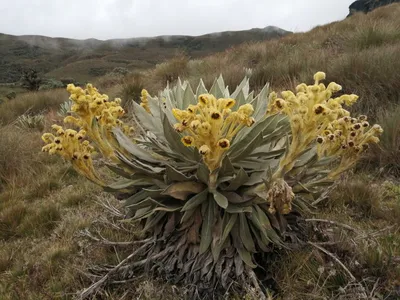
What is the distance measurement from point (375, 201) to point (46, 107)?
942cm

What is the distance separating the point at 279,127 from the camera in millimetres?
2117

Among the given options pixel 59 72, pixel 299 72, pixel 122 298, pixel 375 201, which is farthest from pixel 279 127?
pixel 59 72

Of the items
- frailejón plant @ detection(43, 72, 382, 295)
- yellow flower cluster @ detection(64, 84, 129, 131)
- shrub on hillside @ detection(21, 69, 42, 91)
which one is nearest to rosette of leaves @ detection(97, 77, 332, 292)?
frailejón plant @ detection(43, 72, 382, 295)

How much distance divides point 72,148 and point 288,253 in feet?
4.65

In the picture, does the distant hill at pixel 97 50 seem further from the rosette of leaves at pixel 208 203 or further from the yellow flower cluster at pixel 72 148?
the rosette of leaves at pixel 208 203

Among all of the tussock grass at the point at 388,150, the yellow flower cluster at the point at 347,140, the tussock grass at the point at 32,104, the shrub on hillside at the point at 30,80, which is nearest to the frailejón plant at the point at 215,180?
the yellow flower cluster at the point at 347,140

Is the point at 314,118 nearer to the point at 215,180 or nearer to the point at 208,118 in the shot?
the point at 208,118

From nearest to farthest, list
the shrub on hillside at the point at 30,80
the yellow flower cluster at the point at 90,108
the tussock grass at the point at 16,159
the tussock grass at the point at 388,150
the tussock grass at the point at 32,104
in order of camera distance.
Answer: the yellow flower cluster at the point at 90,108 < the tussock grass at the point at 388,150 < the tussock grass at the point at 16,159 < the tussock grass at the point at 32,104 < the shrub on hillside at the point at 30,80

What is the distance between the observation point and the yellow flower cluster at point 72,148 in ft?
6.56

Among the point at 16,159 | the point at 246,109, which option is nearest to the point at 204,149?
the point at 246,109

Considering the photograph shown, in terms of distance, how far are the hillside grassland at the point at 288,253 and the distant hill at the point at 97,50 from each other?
276 feet

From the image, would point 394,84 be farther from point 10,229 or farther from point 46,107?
point 46,107

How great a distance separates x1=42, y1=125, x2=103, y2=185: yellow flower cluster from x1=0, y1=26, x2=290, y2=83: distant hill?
86770mm

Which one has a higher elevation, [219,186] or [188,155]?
[188,155]
